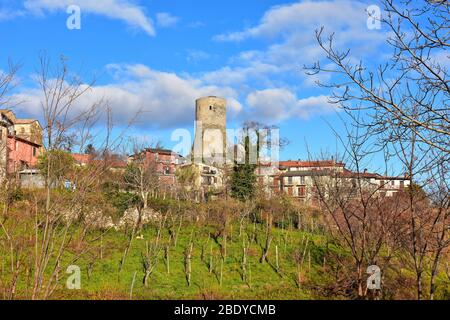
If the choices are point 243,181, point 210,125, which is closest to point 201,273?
point 243,181

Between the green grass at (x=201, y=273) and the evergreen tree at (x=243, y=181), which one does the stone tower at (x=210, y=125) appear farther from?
the green grass at (x=201, y=273)

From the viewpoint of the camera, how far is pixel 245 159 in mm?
30359

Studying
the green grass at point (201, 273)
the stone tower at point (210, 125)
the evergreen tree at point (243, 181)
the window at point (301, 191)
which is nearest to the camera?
the green grass at point (201, 273)

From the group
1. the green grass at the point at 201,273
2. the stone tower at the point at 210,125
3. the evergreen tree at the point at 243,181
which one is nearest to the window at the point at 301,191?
the stone tower at the point at 210,125

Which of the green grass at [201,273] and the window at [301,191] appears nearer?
the green grass at [201,273]

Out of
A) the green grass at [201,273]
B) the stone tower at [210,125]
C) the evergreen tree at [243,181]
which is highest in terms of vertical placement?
the stone tower at [210,125]

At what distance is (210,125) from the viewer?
47875 millimetres

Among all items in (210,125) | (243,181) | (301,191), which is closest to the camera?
(243,181)

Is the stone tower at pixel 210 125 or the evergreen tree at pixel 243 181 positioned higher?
the stone tower at pixel 210 125

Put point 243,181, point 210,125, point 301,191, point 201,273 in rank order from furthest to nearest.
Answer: point 210,125 < point 301,191 < point 243,181 < point 201,273

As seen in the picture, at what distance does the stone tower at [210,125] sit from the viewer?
1869 inches

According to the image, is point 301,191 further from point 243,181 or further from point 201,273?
point 201,273
